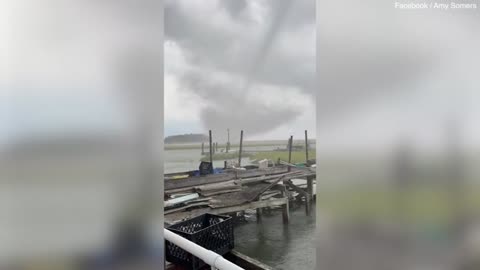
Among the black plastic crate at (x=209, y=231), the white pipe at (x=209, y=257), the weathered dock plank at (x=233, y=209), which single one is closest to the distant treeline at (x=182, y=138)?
the white pipe at (x=209, y=257)

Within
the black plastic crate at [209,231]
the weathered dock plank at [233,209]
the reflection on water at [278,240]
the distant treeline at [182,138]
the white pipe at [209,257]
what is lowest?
the reflection on water at [278,240]

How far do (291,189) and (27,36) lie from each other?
7.37 meters

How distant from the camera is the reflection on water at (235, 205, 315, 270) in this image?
475cm

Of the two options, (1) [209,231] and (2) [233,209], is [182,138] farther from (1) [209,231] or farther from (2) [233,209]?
(2) [233,209]

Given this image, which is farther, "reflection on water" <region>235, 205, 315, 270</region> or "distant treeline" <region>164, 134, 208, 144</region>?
"reflection on water" <region>235, 205, 315, 270</region>

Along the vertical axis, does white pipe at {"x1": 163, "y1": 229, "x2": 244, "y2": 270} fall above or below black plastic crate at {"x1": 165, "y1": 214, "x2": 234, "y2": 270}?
above

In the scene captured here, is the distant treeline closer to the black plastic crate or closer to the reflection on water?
the black plastic crate

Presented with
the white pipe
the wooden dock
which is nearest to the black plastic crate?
the white pipe

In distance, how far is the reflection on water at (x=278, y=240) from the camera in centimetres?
475

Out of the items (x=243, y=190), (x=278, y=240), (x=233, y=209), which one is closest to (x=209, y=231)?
(x=233, y=209)

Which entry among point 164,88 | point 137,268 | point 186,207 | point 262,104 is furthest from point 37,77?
point 262,104

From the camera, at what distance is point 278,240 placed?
586 cm

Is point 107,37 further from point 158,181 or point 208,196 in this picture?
point 208,196

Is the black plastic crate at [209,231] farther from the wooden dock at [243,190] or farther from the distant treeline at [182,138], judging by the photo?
the wooden dock at [243,190]
